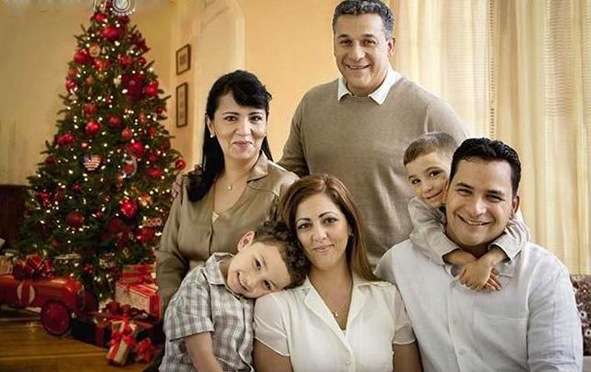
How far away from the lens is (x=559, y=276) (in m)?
1.93

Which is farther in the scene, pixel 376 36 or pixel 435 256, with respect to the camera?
pixel 376 36

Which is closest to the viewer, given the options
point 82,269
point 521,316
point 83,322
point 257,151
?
point 521,316

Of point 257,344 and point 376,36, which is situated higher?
point 376,36

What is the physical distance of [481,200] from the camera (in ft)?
6.27

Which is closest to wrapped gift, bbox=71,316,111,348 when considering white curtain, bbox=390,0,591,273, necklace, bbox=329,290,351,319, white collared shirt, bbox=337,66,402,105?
white curtain, bbox=390,0,591,273

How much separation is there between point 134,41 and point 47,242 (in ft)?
6.19

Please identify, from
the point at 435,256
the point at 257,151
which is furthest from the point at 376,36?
the point at 435,256

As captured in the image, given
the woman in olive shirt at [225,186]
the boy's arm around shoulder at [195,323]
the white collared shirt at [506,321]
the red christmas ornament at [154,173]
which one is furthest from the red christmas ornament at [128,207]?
the white collared shirt at [506,321]

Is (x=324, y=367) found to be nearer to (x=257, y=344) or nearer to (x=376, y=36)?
(x=257, y=344)

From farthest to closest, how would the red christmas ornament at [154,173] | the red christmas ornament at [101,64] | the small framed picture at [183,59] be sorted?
the small framed picture at [183,59] < the red christmas ornament at [101,64] < the red christmas ornament at [154,173]

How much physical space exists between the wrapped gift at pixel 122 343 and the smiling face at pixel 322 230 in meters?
2.67

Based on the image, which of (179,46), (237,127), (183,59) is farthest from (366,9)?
(179,46)

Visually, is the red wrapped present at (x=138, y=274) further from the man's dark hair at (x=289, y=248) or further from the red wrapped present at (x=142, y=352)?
the man's dark hair at (x=289, y=248)

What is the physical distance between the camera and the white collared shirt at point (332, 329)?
196cm
